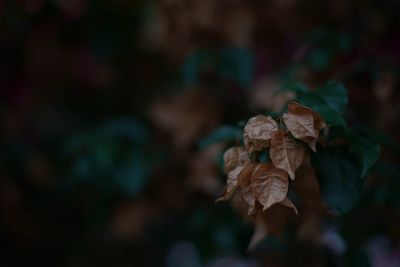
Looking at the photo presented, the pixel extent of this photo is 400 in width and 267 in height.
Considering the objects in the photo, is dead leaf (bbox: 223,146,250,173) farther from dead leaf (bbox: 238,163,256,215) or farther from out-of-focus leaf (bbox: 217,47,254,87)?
out-of-focus leaf (bbox: 217,47,254,87)

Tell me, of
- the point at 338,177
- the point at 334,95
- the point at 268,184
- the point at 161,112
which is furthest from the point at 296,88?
the point at 161,112

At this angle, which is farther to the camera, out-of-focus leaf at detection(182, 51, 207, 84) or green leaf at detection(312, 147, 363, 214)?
out-of-focus leaf at detection(182, 51, 207, 84)

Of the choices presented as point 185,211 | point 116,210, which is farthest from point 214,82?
point 116,210

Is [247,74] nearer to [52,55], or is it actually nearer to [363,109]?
[363,109]

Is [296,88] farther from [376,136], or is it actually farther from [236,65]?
[236,65]

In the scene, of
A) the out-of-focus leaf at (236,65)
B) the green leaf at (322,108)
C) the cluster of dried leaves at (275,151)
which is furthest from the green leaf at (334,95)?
the out-of-focus leaf at (236,65)

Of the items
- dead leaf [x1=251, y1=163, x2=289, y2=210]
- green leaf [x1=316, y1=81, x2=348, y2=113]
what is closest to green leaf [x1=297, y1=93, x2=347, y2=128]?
green leaf [x1=316, y1=81, x2=348, y2=113]

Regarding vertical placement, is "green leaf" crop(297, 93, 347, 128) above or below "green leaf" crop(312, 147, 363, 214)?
above

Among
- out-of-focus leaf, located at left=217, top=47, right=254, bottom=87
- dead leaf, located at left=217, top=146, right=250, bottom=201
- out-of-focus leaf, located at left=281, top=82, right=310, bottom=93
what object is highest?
out-of-focus leaf, located at left=217, top=47, right=254, bottom=87
